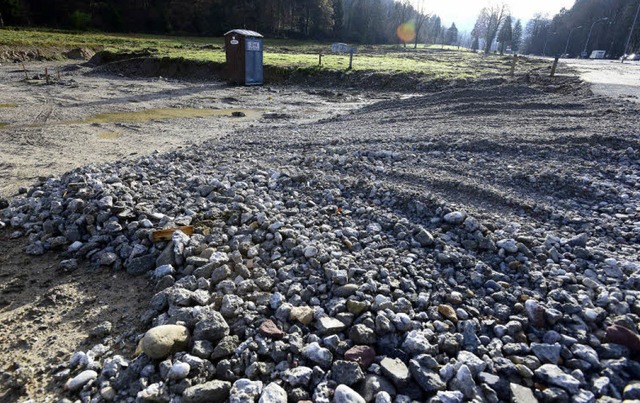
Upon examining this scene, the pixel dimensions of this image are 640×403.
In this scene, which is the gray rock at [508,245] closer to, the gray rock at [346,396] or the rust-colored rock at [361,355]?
the rust-colored rock at [361,355]

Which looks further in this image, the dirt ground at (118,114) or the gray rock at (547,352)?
the dirt ground at (118,114)

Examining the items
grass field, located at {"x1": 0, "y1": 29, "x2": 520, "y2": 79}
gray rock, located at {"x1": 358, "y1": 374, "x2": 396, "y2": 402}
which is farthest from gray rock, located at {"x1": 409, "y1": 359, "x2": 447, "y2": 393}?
grass field, located at {"x1": 0, "y1": 29, "x2": 520, "y2": 79}

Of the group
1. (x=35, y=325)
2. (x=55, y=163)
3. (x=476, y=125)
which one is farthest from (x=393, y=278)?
(x=55, y=163)

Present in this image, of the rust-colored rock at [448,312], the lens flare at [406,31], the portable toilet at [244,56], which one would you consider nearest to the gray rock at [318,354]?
the rust-colored rock at [448,312]

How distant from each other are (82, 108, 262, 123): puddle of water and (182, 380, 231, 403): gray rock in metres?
10.7

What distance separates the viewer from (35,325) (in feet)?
9.55

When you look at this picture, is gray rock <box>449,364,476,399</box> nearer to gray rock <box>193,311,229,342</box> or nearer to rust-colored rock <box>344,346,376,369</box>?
rust-colored rock <box>344,346,376,369</box>

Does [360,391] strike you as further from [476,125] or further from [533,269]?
[476,125]

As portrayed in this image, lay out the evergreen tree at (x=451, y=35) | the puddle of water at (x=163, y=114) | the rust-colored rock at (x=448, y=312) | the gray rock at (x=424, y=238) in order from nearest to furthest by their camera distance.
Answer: the rust-colored rock at (x=448, y=312)
the gray rock at (x=424, y=238)
the puddle of water at (x=163, y=114)
the evergreen tree at (x=451, y=35)

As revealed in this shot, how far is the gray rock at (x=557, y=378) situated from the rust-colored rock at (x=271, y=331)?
1.51m

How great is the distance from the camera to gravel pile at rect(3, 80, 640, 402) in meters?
2.18

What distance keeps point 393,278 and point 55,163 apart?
22.8 ft

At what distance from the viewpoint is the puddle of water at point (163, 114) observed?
11.2m

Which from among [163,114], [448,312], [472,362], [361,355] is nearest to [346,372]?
[361,355]
